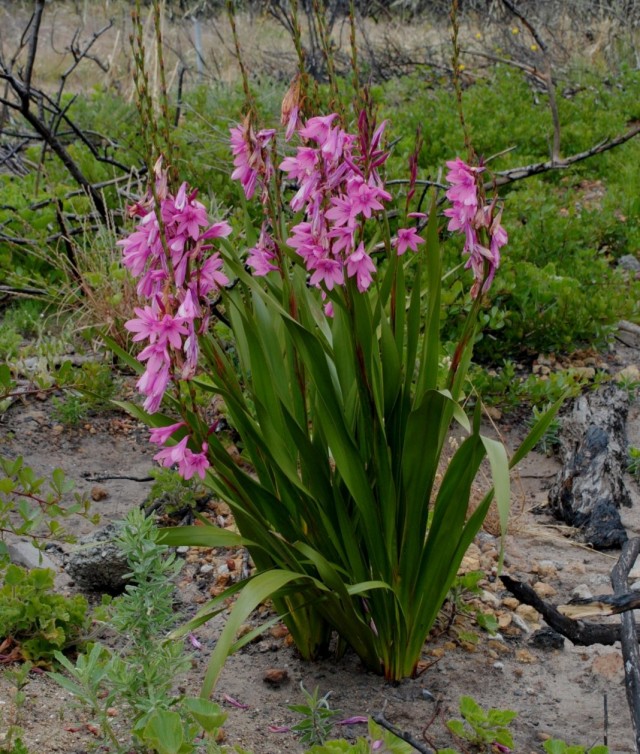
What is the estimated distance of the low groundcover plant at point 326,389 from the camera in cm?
184

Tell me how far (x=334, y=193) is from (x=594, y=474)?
1.78m

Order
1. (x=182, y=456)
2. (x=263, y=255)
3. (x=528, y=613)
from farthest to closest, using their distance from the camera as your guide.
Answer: (x=528, y=613) < (x=263, y=255) < (x=182, y=456)

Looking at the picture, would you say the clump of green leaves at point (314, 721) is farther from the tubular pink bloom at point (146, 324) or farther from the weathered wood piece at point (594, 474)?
the weathered wood piece at point (594, 474)

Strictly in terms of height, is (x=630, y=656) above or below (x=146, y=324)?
below

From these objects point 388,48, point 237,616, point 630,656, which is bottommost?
point 630,656

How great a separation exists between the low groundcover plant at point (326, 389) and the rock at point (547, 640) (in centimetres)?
42

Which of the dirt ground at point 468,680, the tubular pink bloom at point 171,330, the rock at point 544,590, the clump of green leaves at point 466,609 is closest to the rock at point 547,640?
the dirt ground at point 468,680

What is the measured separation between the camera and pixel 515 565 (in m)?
3.02

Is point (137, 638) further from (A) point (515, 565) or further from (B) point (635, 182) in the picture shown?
(B) point (635, 182)

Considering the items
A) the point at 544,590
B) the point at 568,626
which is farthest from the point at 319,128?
the point at 544,590

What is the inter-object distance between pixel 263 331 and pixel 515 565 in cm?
131

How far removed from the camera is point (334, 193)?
199 centimetres

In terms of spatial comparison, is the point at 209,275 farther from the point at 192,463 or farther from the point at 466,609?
the point at 466,609

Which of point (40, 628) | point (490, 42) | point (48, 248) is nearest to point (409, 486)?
point (40, 628)
